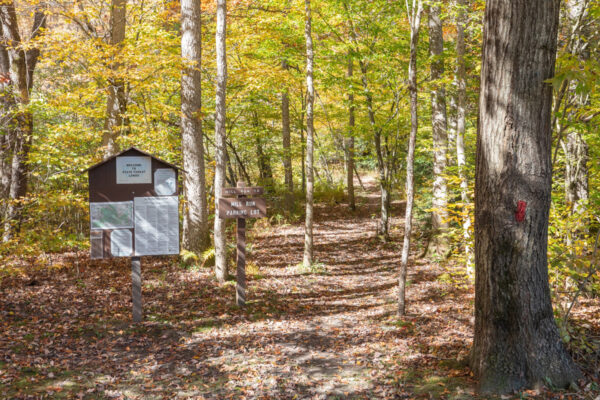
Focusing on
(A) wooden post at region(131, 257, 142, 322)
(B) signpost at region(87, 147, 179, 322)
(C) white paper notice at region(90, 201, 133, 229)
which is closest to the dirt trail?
(A) wooden post at region(131, 257, 142, 322)

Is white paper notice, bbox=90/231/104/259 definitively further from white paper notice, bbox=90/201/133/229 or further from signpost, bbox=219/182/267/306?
signpost, bbox=219/182/267/306

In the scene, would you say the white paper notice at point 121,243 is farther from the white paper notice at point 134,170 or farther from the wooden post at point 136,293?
the white paper notice at point 134,170

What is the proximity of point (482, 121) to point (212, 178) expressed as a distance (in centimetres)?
1132

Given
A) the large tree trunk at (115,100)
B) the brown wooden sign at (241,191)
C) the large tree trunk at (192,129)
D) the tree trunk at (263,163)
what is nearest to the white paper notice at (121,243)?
the brown wooden sign at (241,191)

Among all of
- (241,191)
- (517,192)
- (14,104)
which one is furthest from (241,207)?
(14,104)

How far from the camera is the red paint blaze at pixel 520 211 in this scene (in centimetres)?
361

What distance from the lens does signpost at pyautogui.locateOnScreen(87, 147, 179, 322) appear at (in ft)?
19.9

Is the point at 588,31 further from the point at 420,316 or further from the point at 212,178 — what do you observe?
the point at 212,178

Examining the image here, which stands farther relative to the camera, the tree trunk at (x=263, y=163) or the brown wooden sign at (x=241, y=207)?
the tree trunk at (x=263, y=163)

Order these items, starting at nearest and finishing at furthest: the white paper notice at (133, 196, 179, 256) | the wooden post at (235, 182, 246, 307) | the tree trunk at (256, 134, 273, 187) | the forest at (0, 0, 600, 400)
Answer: the forest at (0, 0, 600, 400) → the white paper notice at (133, 196, 179, 256) → the wooden post at (235, 182, 246, 307) → the tree trunk at (256, 134, 273, 187)

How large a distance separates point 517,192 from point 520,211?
0.57 feet

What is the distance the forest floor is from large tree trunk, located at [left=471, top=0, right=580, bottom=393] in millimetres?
320

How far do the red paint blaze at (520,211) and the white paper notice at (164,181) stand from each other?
4.86 metres

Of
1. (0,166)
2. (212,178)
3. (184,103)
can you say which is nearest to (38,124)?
(0,166)
